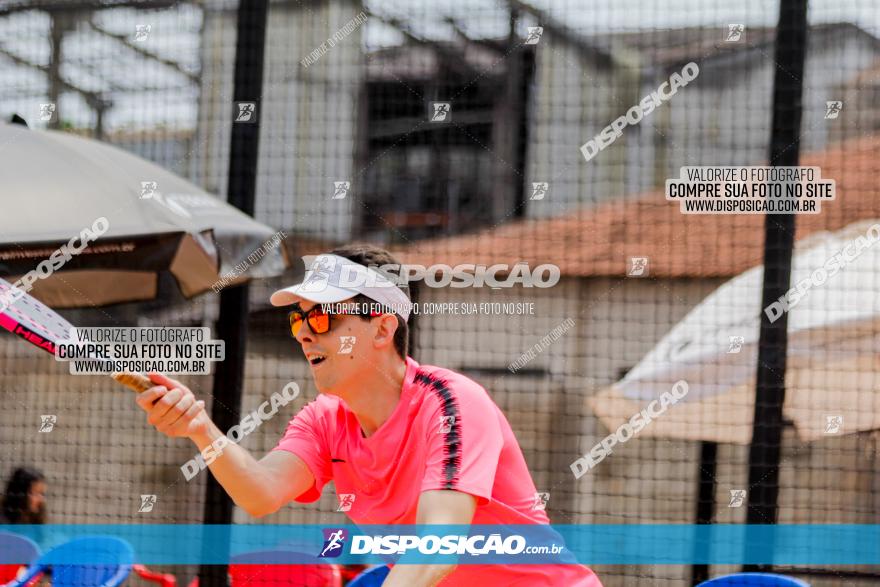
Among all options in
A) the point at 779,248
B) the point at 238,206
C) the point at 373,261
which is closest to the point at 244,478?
the point at 373,261

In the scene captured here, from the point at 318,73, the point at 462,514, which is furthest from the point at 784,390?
the point at 318,73

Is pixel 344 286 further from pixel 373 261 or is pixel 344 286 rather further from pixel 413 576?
pixel 413 576

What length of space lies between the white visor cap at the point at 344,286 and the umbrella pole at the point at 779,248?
1.82 metres

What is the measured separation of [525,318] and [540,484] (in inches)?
36.5

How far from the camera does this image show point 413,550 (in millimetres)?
2053

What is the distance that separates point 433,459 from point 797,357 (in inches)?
88.9

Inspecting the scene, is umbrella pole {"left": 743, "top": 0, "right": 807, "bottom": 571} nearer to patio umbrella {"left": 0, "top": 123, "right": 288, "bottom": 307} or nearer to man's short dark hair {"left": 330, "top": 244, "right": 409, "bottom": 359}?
man's short dark hair {"left": 330, "top": 244, "right": 409, "bottom": 359}

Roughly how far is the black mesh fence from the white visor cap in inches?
59.2

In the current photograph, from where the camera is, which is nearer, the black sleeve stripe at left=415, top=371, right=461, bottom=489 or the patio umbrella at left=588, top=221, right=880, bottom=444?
the black sleeve stripe at left=415, top=371, right=461, bottom=489

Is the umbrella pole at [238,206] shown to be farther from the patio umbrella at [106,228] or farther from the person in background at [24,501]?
the person in background at [24,501]

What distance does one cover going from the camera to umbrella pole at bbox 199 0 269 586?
4.12 metres

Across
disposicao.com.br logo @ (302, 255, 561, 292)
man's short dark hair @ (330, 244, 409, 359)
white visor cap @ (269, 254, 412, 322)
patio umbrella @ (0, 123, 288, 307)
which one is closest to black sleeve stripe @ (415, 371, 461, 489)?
man's short dark hair @ (330, 244, 409, 359)

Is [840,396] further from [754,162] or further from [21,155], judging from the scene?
[21,155]

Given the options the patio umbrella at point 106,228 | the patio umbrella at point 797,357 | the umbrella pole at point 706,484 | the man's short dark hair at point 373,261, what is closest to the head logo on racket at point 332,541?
the man's short dark hair at point 373,261
